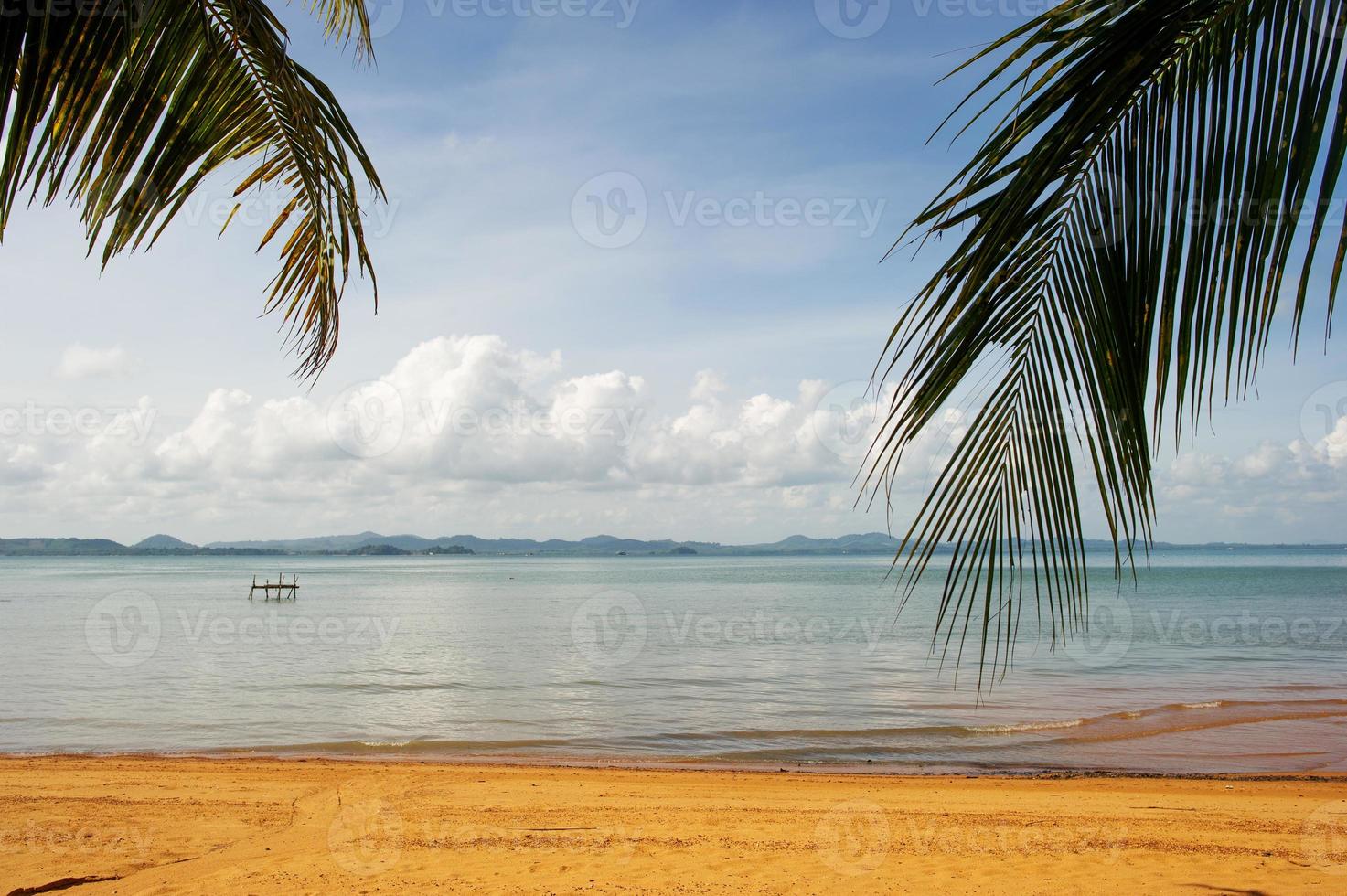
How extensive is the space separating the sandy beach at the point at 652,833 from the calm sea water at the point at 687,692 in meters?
3.28

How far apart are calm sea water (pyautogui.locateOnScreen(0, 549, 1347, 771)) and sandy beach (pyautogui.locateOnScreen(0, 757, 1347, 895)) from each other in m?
3.28

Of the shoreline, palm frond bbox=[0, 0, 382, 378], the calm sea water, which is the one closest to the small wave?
the calm sea water

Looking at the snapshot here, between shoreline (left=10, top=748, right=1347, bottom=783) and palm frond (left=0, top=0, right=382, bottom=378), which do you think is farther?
shoreline (left=10, top=748, right=1347, bottom=783)

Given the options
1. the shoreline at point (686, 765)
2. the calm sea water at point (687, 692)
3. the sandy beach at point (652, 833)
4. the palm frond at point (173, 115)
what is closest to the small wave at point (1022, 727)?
the calm sea water at point (687, 692)

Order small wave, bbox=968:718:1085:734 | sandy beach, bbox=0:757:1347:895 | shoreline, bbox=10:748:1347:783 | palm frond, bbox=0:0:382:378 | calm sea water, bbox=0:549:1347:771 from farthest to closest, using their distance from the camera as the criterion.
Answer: small wave, bbox=968:718:1085:734 → calm sea water, bbox=0:549:1347:771 → shoreline, bbox=10:748:1347:783 → sandy beach, bbox=0:757:1347:895 → palm frond, bbox=0:0:382:378

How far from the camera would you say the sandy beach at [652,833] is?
303 inches

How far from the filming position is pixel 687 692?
22.6 meters

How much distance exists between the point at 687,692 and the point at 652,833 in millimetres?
13544

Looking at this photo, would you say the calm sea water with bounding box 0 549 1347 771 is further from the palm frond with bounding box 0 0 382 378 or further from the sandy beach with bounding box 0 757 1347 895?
the palm frond with bounding box 0 0 382 378

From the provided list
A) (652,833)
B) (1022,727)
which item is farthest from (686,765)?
(1022,727)

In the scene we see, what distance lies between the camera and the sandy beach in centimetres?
770

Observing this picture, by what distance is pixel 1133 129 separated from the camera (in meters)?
1.85

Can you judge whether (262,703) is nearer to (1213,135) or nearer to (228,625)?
(1213,135)

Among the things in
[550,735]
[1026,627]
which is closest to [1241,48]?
[550,735]
